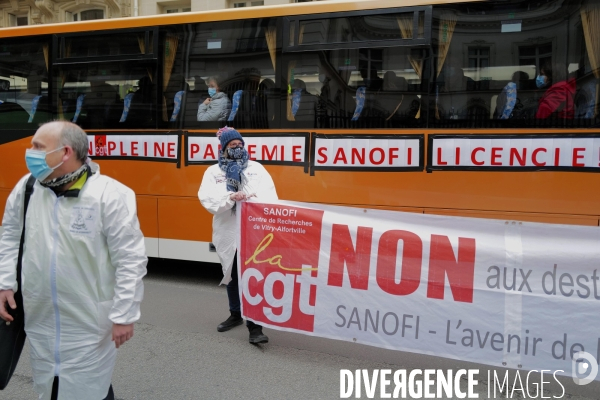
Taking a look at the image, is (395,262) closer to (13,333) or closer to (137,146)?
(13,333)

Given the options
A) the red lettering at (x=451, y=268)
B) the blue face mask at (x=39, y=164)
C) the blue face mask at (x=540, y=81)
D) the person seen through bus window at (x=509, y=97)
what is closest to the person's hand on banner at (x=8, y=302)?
the blue face mask at (x=39, y=164)

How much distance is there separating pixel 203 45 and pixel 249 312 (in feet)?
11.9

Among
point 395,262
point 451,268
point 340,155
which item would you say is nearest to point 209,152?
point 340,155

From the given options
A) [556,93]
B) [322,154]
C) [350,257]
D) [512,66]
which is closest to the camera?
[350,257]

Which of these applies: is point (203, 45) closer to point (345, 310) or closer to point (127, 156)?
point (127, 156)

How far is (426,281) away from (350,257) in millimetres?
622

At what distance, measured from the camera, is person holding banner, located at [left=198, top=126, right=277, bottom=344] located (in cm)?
473

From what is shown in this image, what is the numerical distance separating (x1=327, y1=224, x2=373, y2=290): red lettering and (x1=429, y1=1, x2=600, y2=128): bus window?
206 centimetres

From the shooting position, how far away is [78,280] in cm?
261

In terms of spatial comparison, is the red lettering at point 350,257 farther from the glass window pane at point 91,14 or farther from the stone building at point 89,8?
the glass window pane at point 91,14

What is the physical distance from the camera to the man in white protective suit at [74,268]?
2594mm

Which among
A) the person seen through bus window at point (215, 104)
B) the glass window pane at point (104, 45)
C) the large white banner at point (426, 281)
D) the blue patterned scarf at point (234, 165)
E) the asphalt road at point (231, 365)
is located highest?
the glass window pane at point (104, 45)

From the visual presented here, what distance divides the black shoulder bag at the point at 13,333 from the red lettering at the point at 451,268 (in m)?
2.72

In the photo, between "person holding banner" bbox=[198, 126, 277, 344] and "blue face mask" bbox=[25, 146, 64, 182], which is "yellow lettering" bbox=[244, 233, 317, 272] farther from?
"blue face mask" bbox=[25, 146, 64, 182]
